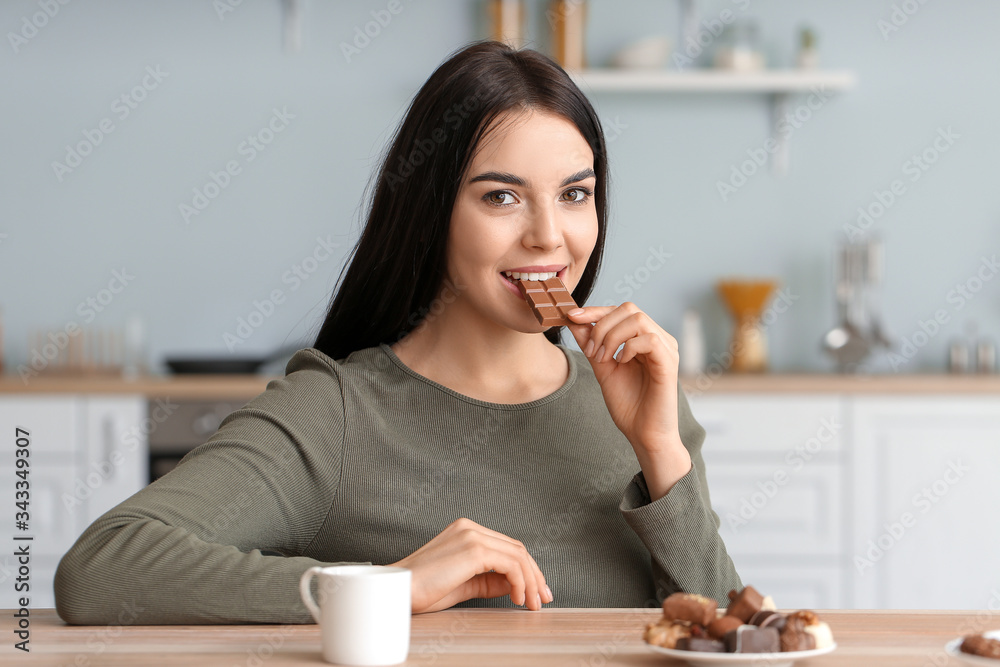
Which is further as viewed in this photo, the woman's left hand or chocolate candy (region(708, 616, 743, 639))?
the woman's left hand

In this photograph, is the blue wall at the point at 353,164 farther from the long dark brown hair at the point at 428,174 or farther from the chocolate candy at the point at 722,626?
the chocolate candy at the point at 722,626

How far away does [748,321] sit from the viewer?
347 centimetres

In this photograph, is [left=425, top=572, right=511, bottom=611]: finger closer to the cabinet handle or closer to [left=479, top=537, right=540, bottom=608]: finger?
[left=479, top=537, right=540, bottom=608]: finger

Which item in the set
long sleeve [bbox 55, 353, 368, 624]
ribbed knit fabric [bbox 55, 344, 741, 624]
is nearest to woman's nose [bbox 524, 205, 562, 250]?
ribbed knit fabric [bbox 55, 344, 741, 624]

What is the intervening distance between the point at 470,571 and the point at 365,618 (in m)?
0.24

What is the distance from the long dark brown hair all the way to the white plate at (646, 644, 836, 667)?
0.75 meters

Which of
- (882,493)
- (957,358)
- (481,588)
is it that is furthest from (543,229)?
(957,358)

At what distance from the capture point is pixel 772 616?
2.67 feet

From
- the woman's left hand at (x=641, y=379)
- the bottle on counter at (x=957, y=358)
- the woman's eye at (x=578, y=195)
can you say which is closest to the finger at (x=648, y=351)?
the woman's left hand at (x=641, y=379)

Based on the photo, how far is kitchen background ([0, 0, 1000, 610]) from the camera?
355 centimetres

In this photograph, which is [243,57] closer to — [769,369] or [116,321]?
[116,321]

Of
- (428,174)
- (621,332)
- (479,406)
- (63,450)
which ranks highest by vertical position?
(428,174)

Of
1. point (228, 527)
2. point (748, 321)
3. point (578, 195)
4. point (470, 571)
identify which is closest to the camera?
point (470, 571)

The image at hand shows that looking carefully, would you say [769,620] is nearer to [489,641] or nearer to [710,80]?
[489,641]
